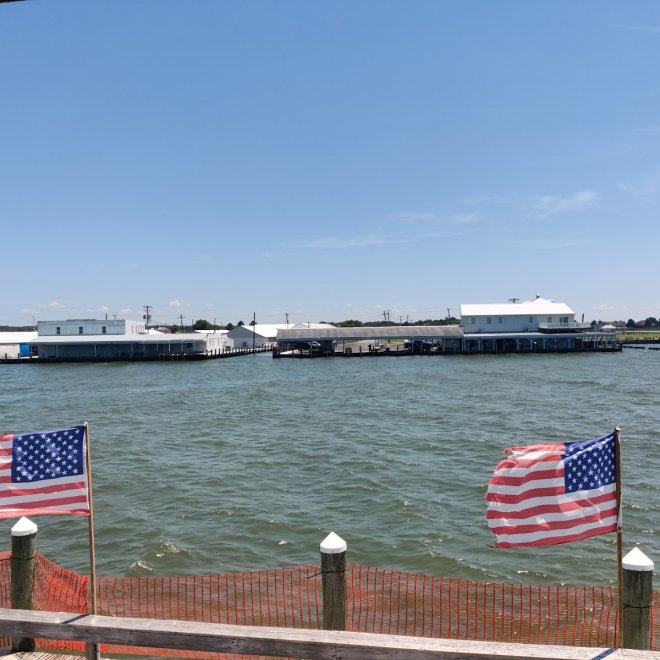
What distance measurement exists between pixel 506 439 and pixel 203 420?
16230 millimetres

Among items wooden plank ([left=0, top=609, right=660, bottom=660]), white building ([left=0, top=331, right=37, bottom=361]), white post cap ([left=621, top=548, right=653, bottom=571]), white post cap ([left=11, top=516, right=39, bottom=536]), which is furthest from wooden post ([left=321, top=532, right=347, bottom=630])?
white building ([left=0, top=331, right=37, bottom=361])

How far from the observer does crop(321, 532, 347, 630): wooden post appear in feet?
17.0

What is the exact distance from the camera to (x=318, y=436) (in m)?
25.8

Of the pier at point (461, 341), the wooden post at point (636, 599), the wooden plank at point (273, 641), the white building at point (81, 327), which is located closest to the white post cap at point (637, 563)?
A: the wooden post at point (636, 599)

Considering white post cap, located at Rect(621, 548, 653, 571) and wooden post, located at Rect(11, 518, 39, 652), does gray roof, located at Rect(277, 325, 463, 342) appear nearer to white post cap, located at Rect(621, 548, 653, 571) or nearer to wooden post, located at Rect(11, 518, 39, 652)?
wooden post, located at Rect(11, 518, 39, 652)

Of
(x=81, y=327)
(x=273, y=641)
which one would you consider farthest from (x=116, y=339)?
(x=273, y=641)

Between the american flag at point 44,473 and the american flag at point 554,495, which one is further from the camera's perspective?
the american flag at point 44,473

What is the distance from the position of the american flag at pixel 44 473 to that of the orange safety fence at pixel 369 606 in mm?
1836

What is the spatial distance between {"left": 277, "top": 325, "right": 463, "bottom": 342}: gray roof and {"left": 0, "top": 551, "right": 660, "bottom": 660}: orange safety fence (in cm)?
8710

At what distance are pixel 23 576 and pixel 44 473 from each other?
124 centimetres

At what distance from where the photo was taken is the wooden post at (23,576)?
5.94 meters

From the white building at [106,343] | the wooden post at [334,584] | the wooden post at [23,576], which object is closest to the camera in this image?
the wooden post at [334,584]

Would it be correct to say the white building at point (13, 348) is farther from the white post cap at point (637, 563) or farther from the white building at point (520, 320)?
the white post cap at point (637, 563)

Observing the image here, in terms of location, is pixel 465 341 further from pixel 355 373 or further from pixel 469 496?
pixel 469 496
